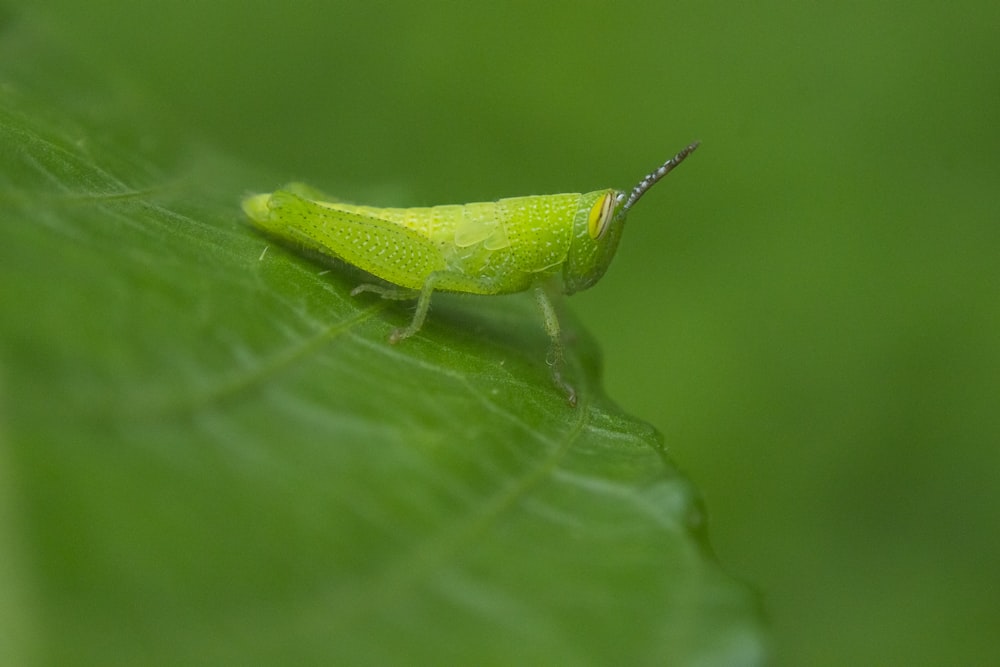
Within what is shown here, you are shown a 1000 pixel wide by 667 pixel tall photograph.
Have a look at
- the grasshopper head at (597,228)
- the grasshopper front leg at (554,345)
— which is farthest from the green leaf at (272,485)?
the grasshopper head at (597,228)

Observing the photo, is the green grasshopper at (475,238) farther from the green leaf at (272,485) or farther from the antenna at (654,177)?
the green leaf at (272,485)

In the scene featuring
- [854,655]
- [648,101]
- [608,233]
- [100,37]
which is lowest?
[854,655]

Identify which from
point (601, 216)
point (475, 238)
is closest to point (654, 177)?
point (601, 216)

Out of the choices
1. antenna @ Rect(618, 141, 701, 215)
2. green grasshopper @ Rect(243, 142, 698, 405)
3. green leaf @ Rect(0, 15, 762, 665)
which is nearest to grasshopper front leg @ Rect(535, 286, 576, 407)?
green grasshopper @ Rect(243, 142, 698, 405)

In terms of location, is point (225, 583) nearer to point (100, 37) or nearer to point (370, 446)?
point (370, 446)

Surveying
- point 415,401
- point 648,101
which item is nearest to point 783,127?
point 648,101

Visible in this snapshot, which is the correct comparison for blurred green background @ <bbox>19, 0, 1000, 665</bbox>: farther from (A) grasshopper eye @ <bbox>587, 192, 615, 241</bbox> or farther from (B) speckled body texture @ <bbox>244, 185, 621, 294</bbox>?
(A) grasshopper eye @ <bbox>587, 192, 615, 241</bbox>

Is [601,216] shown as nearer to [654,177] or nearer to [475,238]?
[654,177]
